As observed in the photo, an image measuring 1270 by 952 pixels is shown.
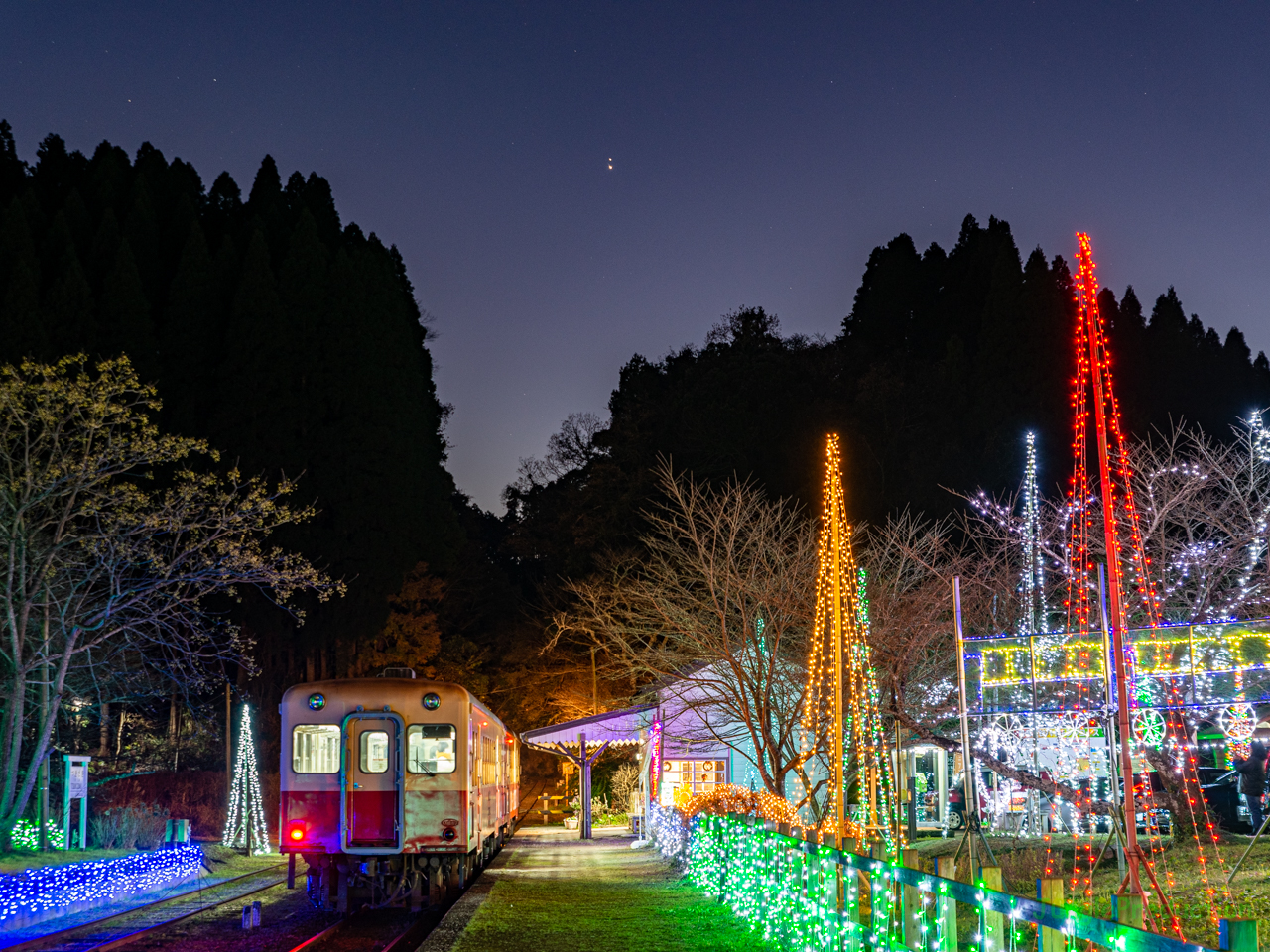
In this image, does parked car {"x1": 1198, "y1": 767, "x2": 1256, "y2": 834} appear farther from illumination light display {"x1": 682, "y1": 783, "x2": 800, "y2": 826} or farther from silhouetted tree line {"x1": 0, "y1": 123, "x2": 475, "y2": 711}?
silhouetted tree line {"x1": 0, "y1": 123, "x2": 475, "y2": 711}

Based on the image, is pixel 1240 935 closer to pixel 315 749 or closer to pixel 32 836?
pixel 315 749

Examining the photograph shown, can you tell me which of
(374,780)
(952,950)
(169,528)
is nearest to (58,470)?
(169,528)

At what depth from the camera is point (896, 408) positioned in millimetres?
42656

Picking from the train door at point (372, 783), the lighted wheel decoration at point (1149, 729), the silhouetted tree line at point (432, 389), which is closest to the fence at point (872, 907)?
the train door at point (372, 783)

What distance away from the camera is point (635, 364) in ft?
172

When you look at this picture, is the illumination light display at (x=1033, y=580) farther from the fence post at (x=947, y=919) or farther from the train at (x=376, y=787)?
the fence post at (x=947, y=919)

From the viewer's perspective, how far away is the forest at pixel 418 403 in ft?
94.8

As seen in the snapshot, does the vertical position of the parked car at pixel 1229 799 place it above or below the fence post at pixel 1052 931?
below

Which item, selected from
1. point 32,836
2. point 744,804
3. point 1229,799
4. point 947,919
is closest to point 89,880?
point 32,836

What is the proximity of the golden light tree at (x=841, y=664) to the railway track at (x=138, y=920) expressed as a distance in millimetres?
7094

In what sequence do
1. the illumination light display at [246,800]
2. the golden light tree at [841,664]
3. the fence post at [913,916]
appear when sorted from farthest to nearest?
1. the illumination light display at [246,800]
2. the golden light tree at [841,664]
3. the fence post at [913,916]

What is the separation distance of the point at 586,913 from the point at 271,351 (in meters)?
20.6

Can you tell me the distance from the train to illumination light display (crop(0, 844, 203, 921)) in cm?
243

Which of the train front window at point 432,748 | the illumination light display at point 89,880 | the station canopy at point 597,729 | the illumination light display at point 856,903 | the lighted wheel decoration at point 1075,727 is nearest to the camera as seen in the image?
the illumination light display at point 856,903
